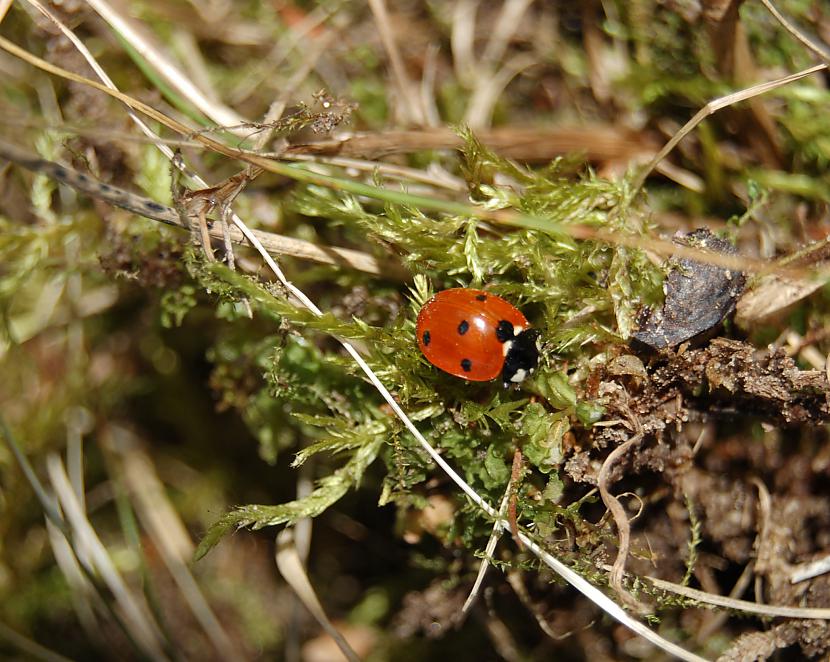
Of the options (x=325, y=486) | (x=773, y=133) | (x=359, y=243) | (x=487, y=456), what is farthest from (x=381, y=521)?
(x=773, y=133)

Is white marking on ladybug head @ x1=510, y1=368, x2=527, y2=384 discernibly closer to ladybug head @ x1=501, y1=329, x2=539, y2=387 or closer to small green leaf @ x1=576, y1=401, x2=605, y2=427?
ladybug head @ x1=501, y1=329, x2=539, y2=387

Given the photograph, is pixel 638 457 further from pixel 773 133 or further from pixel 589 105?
pixel 589 105

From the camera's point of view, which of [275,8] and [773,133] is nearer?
[773,133]

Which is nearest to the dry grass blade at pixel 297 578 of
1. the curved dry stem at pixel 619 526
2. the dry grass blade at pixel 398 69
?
the curved dry stem at pixel 619 526

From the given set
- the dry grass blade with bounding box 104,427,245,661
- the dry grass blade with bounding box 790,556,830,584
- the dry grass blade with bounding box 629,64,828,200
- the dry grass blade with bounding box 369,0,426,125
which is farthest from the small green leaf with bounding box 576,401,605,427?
the dry grass blade with bounding box 104,427,245,661

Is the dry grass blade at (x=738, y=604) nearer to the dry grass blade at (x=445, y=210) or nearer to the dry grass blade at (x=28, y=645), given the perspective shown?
the dry grass blade at (x=445, y=210)

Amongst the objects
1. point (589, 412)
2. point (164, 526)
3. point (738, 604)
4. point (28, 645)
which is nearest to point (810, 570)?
point (738, 604)

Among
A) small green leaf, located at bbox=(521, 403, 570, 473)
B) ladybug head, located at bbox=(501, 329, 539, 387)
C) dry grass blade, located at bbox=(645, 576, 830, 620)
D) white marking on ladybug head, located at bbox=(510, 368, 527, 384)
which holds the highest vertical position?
ladybug head, located at bbox=(501, 329, 539, 387)
